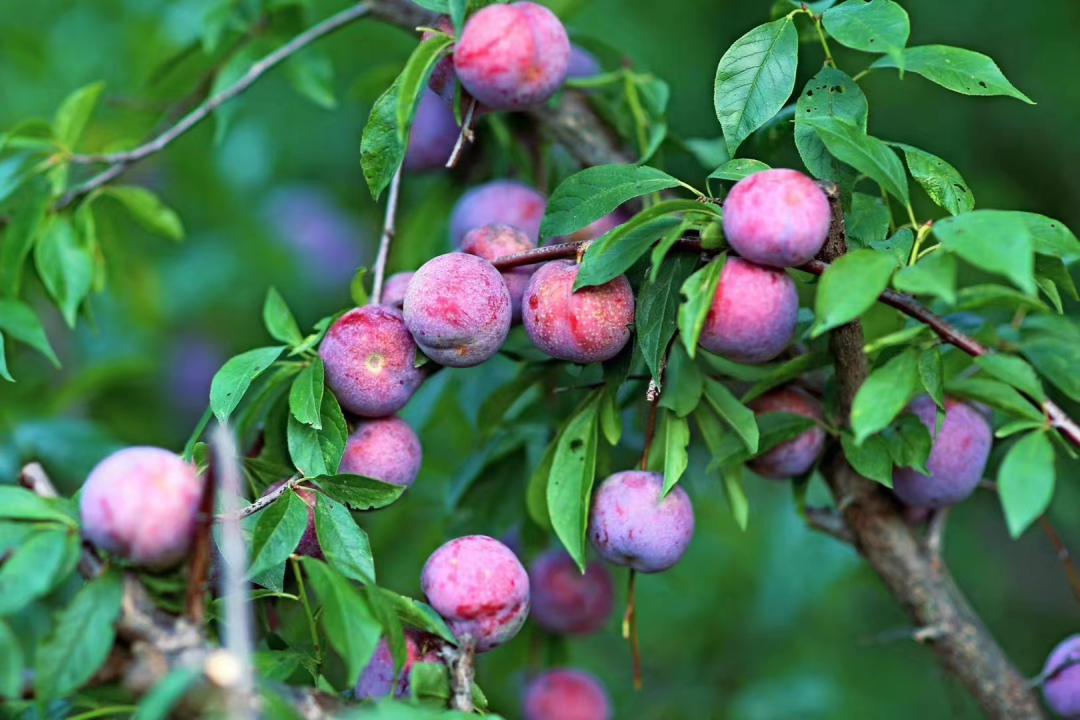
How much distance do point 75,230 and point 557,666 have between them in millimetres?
943

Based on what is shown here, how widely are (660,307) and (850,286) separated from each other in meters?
0.21

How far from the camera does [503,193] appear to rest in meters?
1.45

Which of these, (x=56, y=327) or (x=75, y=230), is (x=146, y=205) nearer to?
(x=75, y=230)

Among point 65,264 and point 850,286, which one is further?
point 65,264

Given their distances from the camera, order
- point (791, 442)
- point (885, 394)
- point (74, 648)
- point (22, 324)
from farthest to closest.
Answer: point (22, 324)
point (791, 442)
point (885, 394)
point (74, 648)

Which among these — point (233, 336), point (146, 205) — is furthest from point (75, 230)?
point (233, 336)

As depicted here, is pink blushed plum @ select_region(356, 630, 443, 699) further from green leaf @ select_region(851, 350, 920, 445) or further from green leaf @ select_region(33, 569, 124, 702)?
green leaf @ select_region(851, 350, 920, 445)

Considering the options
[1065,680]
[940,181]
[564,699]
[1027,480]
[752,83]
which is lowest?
[564,699]

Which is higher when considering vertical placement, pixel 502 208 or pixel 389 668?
pixel 502 208

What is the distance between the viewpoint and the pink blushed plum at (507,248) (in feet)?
3.81

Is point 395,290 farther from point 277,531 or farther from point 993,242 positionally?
point 993,242

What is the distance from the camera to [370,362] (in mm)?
1099

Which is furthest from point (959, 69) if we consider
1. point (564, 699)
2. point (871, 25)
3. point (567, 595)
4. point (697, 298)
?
point (564, 699)

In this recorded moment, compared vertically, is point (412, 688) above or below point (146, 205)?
below
